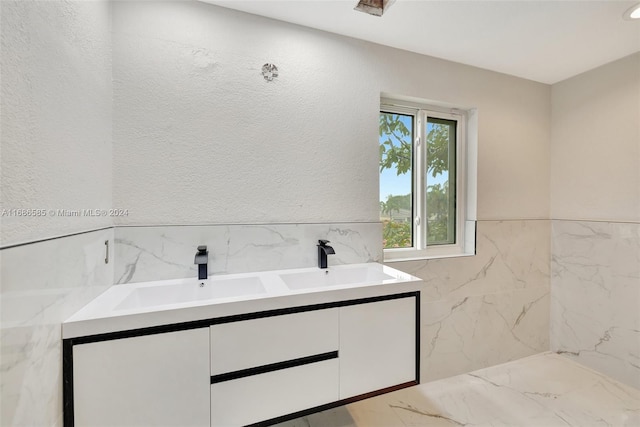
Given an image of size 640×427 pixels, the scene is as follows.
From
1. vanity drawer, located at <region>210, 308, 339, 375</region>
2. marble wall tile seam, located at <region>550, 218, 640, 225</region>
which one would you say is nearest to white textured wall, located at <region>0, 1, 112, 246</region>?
vanity drawer, located at <region>210, 308, 339, 375</region>

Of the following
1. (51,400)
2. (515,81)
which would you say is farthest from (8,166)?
(515,81)

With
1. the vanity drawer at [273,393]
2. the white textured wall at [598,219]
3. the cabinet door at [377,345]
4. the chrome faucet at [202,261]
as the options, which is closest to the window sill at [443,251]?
the cabinet door at [377,345]

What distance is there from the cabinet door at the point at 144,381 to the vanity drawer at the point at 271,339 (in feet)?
0.19

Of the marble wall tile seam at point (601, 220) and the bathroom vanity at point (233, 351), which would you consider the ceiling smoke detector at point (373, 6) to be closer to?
the bathroom vanity at point (233, 351)

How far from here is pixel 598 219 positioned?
211cm

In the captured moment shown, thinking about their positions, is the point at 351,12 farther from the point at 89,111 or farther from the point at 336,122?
the point at 89,111

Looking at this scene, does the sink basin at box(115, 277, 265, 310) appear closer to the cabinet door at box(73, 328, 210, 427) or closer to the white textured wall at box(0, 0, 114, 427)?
the white textured wall at box(0, 0, 114, 427)

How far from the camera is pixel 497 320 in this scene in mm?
2164

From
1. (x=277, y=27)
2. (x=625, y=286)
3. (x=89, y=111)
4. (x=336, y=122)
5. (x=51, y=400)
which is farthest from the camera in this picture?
(x=625, y=286)

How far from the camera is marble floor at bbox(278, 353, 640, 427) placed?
5.29ft

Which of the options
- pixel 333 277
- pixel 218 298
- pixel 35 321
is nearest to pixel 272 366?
pixel 218 298

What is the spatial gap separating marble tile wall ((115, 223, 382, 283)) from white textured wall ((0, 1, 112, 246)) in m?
0.19

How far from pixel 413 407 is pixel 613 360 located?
160 cm

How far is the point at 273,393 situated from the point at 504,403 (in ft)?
5.34
